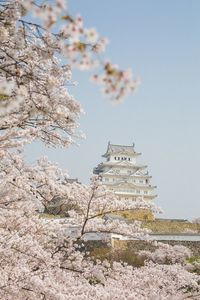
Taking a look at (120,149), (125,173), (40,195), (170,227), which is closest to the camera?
(40,195)

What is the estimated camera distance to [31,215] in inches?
252

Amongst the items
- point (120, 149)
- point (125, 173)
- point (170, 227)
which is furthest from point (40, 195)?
point (120, 149)

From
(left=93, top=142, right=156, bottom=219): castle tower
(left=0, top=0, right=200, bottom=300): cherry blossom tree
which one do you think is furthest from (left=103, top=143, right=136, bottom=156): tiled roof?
(left=0, top=0, right=200, bottom=300): cherry blossom tree

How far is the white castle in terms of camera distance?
171 ft

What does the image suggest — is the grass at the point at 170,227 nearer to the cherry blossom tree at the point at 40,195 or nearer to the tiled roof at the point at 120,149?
the tiled roof at the point at 120,149

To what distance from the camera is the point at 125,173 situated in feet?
184

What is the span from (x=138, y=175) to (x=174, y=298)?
44.7 meters

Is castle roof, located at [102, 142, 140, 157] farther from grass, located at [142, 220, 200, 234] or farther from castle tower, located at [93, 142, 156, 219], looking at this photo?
grass, located at [142, 220, 200, 234]

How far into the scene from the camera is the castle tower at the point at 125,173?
2055 inches

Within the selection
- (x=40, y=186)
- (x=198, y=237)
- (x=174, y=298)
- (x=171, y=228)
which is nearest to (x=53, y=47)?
(x=40, y=186)

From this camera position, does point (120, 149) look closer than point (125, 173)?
No

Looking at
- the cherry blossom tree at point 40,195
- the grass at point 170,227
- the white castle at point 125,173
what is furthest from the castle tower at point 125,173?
the cherry blossom tree at point 40,195

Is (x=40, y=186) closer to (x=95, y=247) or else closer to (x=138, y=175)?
(x=95, y=247)

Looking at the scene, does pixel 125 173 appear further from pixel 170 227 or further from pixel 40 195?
pixel 40 195
